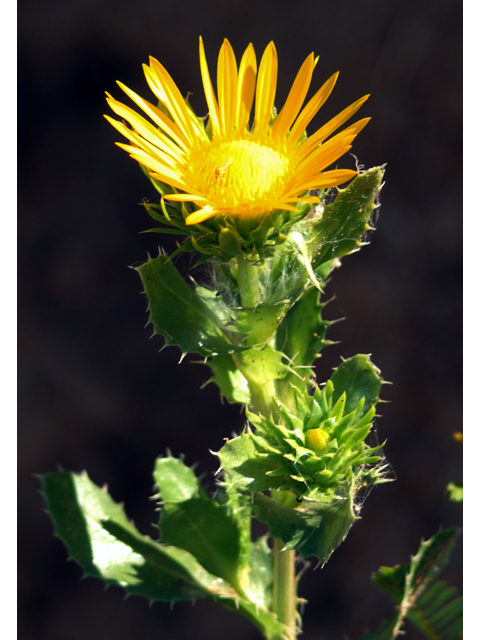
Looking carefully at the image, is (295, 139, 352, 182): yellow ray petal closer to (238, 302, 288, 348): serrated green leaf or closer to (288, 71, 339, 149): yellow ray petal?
(288, 71, 339, 149): yellow ray petal

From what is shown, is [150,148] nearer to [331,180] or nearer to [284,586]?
[331,180]

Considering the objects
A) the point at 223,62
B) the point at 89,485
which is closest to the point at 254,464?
the point at 89,485

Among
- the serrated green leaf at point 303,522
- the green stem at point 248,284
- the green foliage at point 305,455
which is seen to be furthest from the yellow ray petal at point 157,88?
the serrated green leaf at point 303,522

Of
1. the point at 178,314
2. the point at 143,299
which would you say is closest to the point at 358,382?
the point at 178,314

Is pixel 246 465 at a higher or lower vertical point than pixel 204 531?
higher

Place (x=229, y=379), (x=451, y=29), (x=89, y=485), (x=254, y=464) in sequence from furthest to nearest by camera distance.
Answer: (x=451, y=29)
(x=89, y=485)
(x=229, y=379)
(x=254, y=464)

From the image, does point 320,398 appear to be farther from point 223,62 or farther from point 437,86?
point 437,86

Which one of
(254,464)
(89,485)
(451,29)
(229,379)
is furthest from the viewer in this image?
(451,29)
